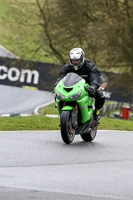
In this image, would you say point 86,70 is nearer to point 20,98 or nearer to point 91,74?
point 91,74

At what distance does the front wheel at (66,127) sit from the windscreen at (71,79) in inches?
24.6

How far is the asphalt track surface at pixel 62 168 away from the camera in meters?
5.05

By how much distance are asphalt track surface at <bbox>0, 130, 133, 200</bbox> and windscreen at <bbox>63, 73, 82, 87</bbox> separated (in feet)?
3.36

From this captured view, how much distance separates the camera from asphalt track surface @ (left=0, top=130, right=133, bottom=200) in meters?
5.05

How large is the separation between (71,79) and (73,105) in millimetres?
459

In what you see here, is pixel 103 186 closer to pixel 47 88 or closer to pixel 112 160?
pixel 112 160

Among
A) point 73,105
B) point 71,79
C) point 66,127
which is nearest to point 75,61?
point 71,79

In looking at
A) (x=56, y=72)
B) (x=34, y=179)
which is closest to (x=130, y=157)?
(x=34, y=179)

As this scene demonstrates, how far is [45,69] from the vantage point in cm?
3297

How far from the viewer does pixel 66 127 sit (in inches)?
313

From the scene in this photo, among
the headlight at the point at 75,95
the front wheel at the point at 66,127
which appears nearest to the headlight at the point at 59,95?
the headlight at the point at 75,95

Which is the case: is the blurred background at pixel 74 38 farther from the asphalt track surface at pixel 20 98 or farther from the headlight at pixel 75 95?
the headlight at pixel 75 95

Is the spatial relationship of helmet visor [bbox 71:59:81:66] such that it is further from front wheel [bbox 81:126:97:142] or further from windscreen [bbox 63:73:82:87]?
front wheel [bbox 81:126:97:142]

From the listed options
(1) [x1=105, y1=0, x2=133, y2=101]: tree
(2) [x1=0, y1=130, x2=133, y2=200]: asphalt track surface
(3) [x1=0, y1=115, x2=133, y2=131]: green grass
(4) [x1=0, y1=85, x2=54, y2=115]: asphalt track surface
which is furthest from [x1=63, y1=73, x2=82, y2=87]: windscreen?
(4) [x1=0, y1=85, x2=54, y2=115]: asphalt track surface
